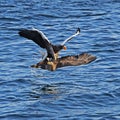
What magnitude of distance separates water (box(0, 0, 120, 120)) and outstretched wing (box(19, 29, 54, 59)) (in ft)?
3.31

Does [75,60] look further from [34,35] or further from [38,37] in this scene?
[34,35]

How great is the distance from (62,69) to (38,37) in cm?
283

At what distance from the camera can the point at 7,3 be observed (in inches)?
992

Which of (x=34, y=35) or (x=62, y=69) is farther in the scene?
(x=62, y=69)

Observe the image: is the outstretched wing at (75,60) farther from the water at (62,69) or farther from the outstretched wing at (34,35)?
the outstretched wing at (34,35)

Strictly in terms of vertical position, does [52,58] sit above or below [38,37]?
below

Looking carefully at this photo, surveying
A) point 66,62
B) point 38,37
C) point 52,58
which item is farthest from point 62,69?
point 38,37

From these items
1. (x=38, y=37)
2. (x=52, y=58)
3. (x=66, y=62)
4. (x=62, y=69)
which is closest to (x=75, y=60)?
(x=66, y=62)

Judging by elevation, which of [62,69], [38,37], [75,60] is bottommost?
[62,69]

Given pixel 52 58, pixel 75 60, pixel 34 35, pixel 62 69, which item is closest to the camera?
pixel 34 35

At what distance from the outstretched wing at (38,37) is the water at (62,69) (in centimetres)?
101

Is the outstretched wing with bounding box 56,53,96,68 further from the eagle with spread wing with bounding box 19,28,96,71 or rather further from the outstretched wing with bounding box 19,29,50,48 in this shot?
the outstretched wing with bounding box 19,29,50,48

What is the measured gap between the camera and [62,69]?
60.2 feet

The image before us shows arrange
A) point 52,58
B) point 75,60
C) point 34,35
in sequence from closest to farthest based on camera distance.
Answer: point 34,35, point 52,58, point 75,60
